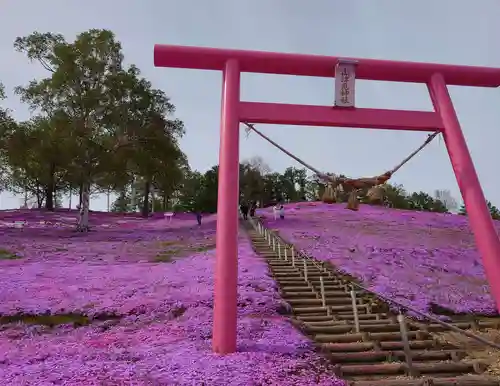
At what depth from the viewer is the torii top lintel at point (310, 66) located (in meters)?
7.34

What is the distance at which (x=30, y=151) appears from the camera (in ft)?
94.3

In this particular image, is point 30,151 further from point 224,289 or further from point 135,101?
point 224,289

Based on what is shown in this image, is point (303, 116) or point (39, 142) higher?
point (39, 142)

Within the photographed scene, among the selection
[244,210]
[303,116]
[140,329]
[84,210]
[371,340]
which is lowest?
[140,329]

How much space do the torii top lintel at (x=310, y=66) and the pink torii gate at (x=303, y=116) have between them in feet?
0.05

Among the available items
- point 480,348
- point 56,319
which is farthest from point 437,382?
point 56,319

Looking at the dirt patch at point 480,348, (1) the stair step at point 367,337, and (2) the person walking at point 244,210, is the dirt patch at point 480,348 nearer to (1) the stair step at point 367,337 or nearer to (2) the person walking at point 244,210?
(1) the stair step at point 367,337

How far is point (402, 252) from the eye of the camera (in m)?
19.5

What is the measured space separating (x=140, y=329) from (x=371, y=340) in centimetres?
413

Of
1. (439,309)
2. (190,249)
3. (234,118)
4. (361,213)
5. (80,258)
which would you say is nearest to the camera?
(234,118)

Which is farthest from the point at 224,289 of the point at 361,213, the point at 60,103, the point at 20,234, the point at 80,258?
the point at 361,213

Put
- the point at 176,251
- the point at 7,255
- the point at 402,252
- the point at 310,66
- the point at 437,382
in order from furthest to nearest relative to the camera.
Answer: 1. the point at 176,251
2. the point at 402,252
3. the point at 7,255
4. the point at 310,66
5. the point at 437,382

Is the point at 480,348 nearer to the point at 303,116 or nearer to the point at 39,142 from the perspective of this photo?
the point at 303,116

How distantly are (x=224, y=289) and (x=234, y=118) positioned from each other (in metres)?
2.46
